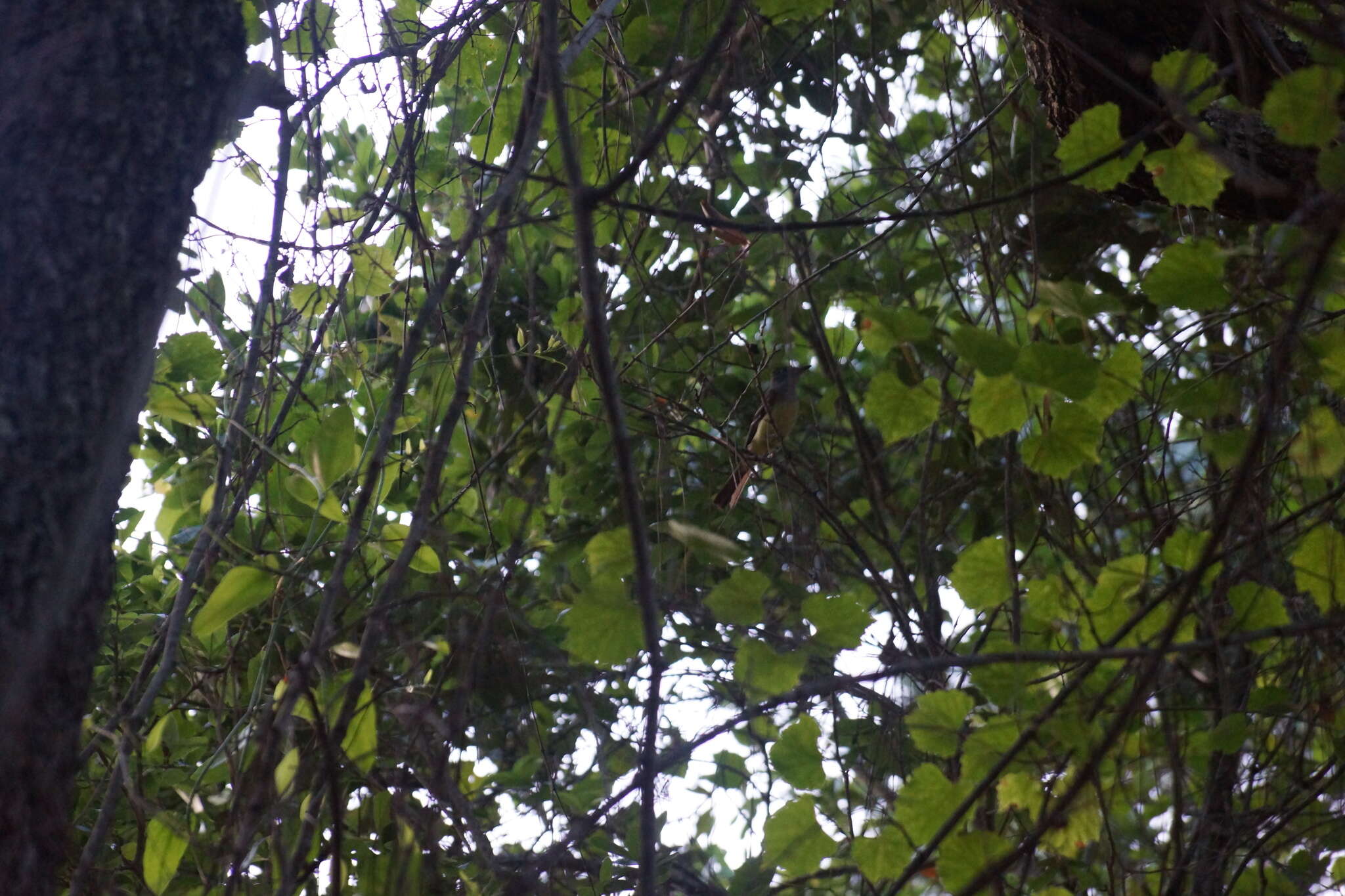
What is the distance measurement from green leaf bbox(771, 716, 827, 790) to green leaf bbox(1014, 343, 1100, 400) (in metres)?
0.44

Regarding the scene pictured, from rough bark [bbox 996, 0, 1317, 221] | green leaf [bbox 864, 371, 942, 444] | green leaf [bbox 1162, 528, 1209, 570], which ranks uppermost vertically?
rough bark [bbox 996, 0, 1317, 221]

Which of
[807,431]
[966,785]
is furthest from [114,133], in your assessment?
[807,431]

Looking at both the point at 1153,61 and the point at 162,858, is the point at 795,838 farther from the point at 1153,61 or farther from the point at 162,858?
the point at 1153,61

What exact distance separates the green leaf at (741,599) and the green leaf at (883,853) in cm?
33

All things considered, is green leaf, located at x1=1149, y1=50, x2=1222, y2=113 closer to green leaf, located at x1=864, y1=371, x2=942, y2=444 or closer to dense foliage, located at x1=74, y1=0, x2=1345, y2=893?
dense foliage, located at x1=74, y1=0, x2=1345, y2=893

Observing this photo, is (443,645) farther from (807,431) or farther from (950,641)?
(807,431)

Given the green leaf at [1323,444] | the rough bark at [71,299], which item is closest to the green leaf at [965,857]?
the green leaf at [1323,444]

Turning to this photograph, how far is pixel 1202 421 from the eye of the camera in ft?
4.03

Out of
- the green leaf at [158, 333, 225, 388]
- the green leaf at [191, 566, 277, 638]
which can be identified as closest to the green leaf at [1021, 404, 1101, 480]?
the green leaf at [191, 566, 277, 638]

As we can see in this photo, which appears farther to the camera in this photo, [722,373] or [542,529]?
[722,373]

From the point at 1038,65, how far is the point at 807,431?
3.09 ft

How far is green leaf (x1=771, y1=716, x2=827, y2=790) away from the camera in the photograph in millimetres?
1094

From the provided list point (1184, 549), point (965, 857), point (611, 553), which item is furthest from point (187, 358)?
point (1184, 549)

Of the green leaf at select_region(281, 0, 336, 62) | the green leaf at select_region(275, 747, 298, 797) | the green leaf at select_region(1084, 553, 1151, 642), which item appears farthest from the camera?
the green leaf at select_region(281, 0, 336, 62)
